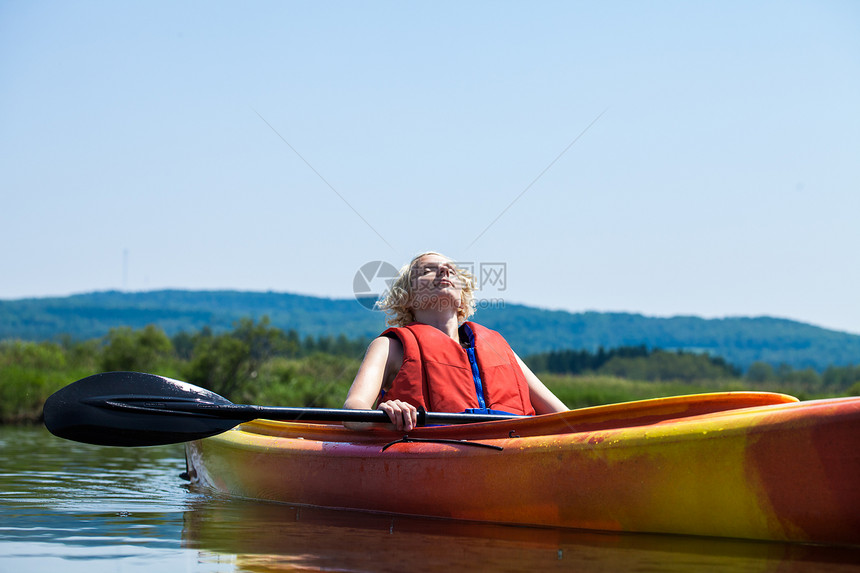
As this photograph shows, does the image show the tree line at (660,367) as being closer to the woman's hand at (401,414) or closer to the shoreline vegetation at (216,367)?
the shoreline vegetation at (216,367)

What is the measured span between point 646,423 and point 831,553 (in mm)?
956

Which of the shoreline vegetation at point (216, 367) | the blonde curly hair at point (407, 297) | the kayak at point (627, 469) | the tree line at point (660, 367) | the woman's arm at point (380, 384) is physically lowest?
the tree line at point (660, 367)

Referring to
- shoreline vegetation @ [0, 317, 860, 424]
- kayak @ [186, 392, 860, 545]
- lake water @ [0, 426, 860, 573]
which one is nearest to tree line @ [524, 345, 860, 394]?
shoreline vegetation @ [0, 317, 860, 424]

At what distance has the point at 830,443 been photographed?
3.40 meters

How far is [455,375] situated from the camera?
4.88 meters

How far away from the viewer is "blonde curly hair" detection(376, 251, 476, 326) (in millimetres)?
5238

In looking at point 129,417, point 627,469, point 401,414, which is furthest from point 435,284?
point 129,417

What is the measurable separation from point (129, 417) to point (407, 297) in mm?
1796

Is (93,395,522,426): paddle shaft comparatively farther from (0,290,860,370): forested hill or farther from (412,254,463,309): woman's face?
(0,290,860,370): forested hill

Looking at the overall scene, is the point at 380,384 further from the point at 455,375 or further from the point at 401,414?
the point at 455,375

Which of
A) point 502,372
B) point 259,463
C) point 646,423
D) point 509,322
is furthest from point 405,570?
point 509,322

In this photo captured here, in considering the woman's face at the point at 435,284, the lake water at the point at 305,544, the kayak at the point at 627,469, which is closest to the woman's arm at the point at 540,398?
the woman's face at the point at 435,284

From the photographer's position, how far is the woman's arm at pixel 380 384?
4520 mm

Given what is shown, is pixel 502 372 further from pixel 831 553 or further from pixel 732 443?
pixel 831 553
